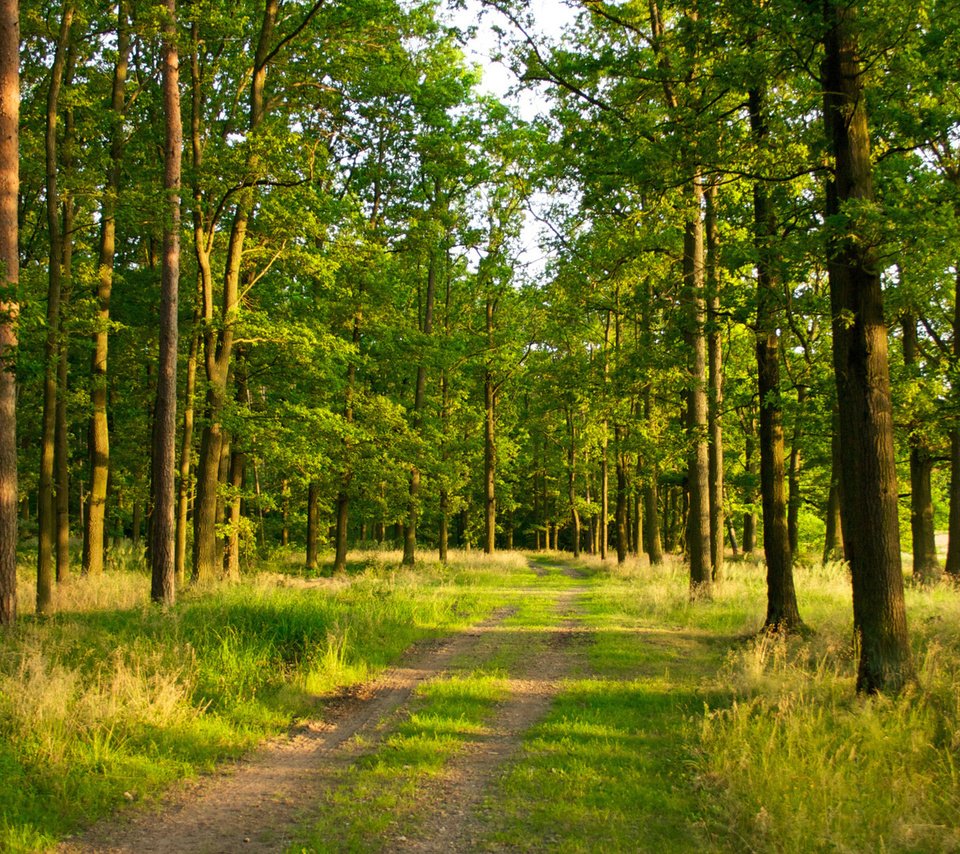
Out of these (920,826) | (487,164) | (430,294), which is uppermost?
(487,164)

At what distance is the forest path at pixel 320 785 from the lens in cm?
457

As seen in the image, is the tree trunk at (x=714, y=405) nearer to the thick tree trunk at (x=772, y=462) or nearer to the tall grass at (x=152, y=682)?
the thick tree trunk at (x=772, y=462)

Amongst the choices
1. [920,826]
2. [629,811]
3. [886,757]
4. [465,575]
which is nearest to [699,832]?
[629,811]

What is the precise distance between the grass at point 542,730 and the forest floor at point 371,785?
48 mm

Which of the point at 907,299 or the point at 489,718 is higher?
the point at 907,299

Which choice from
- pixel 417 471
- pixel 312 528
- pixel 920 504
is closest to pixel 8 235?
pixel 312 528

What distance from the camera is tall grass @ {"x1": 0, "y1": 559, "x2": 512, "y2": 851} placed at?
17.1ft

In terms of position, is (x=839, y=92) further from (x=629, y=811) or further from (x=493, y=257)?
(x=493, y=257)

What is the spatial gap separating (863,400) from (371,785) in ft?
19.9

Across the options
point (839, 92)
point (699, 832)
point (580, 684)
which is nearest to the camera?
point (699, 832)

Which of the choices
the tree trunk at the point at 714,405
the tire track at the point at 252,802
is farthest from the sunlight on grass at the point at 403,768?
the tree trunk at the point at 714,405

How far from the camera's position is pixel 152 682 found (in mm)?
7145

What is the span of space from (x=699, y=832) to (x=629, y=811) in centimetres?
55

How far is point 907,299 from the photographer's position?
9164 millimetres
